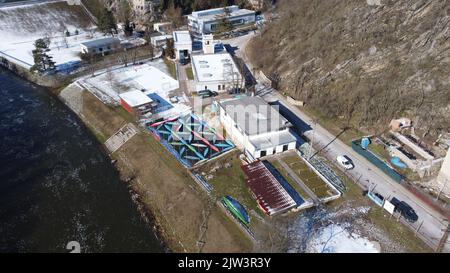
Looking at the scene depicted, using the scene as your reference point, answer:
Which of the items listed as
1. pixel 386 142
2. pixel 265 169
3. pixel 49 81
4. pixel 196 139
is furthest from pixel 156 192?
pixel 49 81

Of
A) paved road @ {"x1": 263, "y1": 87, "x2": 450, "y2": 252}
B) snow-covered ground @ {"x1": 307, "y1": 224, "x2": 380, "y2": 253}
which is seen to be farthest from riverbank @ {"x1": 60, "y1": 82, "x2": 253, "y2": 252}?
paved road @ {"x1": 263, "y1": 87, "x2": 450, "y2": 252}

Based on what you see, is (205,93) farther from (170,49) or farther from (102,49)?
(102,49)

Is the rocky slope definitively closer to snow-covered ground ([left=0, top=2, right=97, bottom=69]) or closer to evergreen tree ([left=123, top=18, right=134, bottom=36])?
evergreen tree ([left=123, top=18, right=134, bottom=36])

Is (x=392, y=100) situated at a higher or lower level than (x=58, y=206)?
higher

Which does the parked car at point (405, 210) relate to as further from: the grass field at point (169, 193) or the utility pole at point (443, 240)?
the grass field at point (169, 193)

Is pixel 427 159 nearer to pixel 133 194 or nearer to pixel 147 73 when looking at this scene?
pixel 133 194

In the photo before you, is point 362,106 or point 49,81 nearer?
point 362,106

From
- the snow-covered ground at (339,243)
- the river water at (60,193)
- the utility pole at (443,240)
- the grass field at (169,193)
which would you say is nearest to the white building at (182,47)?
the grass field at (169,193)
